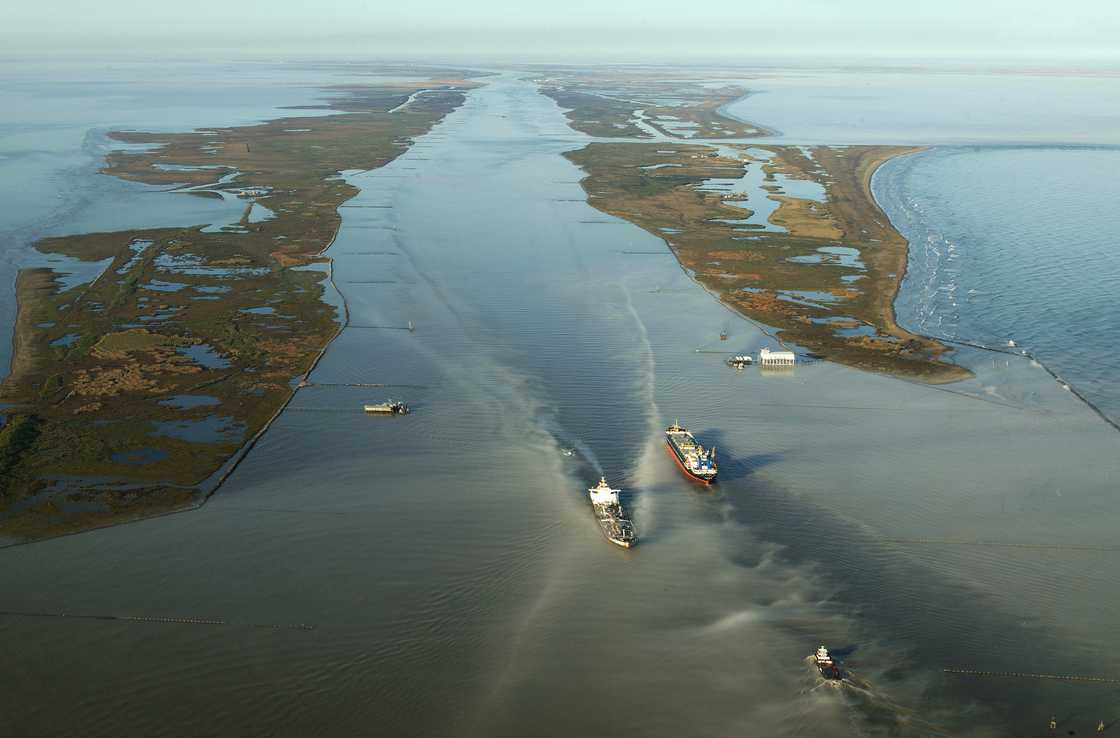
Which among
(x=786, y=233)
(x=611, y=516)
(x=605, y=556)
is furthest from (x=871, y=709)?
(x=786, y=233)

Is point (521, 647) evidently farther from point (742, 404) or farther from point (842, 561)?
point (742, 404)

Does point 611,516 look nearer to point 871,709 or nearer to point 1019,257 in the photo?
point 871,709

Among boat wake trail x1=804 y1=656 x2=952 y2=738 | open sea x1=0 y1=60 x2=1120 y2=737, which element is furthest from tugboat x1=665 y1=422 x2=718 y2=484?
boat wake trail x1=804 y1=656 x2=952 y2=738

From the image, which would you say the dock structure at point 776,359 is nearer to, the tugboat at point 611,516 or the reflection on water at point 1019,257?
the reflection on water at point 1019,257

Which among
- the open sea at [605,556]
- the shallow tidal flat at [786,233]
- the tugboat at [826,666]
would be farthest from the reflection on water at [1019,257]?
the tugboat at [826,666]

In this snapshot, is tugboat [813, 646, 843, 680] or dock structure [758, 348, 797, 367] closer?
tugboat [813, 646, 843, 680]

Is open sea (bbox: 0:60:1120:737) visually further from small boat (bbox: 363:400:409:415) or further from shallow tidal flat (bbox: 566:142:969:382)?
shallow tidal flat (bbox: 566:142:969:382)

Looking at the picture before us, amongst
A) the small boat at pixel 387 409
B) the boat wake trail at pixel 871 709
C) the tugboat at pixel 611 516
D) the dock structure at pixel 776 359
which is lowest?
the small boat at pixel 387 409
